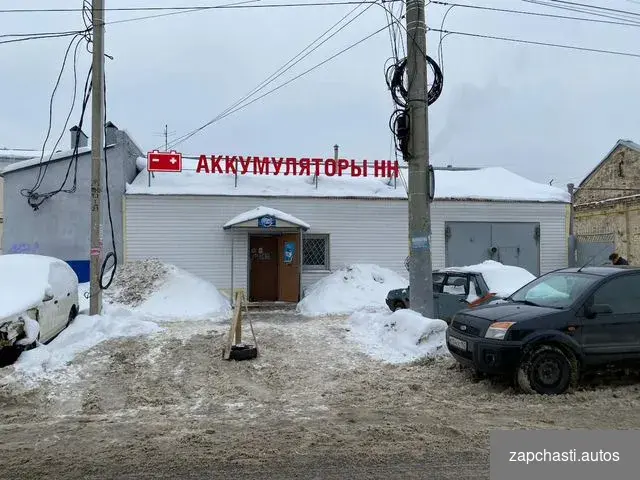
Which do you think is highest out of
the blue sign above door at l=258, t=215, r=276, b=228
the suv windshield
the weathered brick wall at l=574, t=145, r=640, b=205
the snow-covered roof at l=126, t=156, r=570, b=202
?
the weathered brick wall at l=574, t=145, r=640, b=205

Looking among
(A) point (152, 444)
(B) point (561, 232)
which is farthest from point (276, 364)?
(B) point (561, 232)

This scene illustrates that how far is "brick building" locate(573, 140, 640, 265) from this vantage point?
2678 centimetres

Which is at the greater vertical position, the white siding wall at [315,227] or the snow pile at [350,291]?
the white siding wall at [315,227]

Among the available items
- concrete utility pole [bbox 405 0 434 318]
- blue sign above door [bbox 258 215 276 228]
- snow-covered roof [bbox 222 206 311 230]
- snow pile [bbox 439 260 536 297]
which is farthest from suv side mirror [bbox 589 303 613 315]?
blue sign above door [bbox 258 215 276 228]

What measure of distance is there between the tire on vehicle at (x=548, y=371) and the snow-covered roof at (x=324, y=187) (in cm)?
1113

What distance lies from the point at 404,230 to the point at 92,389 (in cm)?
1231

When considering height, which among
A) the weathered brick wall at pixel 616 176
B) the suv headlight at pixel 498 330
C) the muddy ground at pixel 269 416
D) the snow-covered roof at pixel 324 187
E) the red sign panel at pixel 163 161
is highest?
the weathered brick wall at pixel 616 176

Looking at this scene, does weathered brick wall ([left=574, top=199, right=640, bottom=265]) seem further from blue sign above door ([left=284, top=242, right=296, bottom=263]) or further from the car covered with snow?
the car covered with snow

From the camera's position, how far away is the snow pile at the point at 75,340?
7129 millimetres

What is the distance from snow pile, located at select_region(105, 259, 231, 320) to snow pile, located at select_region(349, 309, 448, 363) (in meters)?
5.30

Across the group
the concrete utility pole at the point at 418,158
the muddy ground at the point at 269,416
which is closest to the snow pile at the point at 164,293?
the muddy ground at the point at 269,416

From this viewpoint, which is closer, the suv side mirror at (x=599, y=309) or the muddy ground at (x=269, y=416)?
the muddy ground at (x=269, y=416)

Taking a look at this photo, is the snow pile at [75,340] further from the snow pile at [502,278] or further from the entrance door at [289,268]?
the snow pile at [502,278]

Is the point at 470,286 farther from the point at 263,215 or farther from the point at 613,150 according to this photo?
the point at 613,150
